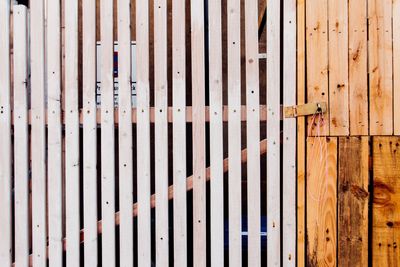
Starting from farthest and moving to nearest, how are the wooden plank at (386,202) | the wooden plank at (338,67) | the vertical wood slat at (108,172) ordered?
the vertical wood slat at (108,172) < the wooden plank at (338,67) < the wooden plank at (386,202)

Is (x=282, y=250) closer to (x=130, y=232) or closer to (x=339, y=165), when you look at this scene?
(x=339, y=165)

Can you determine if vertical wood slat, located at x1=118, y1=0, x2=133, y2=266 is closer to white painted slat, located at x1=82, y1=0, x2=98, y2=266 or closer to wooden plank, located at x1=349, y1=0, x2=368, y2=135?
white painted slat, located at x1=82, y1=0, x2=98, y2=266

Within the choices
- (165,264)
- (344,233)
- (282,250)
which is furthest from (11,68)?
(344,233)

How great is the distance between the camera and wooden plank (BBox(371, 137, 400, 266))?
7.61ft

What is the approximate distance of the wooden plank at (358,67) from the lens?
2.40 meters

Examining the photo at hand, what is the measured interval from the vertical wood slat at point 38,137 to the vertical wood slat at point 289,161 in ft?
6.09

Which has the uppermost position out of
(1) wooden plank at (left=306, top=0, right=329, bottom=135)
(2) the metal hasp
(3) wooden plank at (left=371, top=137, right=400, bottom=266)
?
(1) wooden plank at (left=306, top=0, right=329, bottom=135)

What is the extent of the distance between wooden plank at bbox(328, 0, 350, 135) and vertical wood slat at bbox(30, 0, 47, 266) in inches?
86.0

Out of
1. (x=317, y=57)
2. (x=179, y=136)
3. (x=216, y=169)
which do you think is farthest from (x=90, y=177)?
(x=317, y=57)

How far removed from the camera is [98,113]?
8.84 ft

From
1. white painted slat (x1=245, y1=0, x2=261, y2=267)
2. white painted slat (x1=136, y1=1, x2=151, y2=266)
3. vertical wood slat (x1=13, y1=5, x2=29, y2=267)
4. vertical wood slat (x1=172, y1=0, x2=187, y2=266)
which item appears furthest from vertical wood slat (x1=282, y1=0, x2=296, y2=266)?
vertical wood slat (x1=13, y1=5, x2=29, y2=267)

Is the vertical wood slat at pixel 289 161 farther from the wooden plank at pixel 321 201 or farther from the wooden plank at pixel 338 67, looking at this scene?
the wooden plank at pixel 338 67

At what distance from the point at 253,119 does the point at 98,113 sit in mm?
1202

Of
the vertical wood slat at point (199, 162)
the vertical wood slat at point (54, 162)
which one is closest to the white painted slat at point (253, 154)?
the vertical wood slat at point (199, 162)
